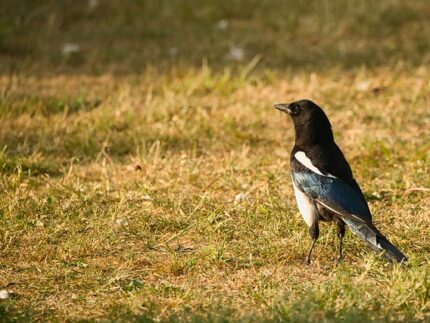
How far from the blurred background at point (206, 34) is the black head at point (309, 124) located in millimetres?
3525

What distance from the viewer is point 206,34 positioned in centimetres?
1005

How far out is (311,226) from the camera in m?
5.07

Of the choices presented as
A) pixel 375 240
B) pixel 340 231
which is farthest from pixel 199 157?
pixel 375 240

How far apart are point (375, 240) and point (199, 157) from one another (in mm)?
2394

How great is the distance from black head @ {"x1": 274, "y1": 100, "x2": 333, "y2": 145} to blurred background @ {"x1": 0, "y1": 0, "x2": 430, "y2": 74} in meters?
3.53

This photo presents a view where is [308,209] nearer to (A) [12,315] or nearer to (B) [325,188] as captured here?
(B) [325,188]

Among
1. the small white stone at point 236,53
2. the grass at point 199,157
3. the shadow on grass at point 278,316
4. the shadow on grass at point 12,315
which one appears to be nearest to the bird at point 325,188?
the grass at point 199,157

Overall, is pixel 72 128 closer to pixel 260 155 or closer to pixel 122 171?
pixel 122 171

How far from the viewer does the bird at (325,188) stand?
4805 millimetres

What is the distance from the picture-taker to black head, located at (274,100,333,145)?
5.44 m

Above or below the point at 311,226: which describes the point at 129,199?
below

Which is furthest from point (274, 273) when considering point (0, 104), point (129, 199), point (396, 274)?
point (0, 104)

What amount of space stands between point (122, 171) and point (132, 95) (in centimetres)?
188

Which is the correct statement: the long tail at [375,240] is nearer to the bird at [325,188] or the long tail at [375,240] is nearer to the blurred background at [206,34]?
the bird at [325,188]
